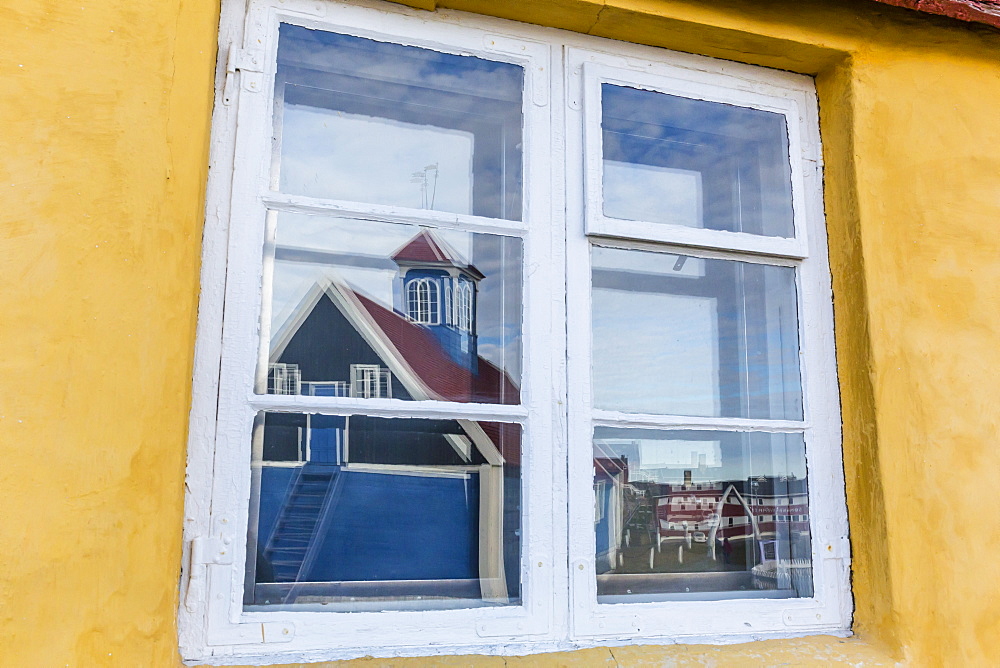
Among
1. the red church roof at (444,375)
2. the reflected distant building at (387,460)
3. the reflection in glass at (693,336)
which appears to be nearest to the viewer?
the reflected distant building at (387,460)

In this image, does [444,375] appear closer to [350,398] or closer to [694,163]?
[350,398]

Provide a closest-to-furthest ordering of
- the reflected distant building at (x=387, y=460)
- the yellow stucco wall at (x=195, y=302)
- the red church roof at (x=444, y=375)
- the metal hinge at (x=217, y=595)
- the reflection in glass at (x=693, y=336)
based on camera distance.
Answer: the yellow stucco wall at (x=195, y=302)
the metal hinge at (x=217, y=595)
the reflected distant building at (x=387, y=460)
the red church roof at (x=444, y=375)
the reflection in glass at (x=693, y=336)

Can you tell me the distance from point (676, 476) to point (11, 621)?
1387 millimetres

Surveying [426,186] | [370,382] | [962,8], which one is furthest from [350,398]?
[962,8]

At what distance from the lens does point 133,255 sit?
57.9 inches

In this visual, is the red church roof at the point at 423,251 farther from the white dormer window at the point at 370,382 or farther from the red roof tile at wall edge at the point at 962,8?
the red roof tile at wall edge at the point at 962,8

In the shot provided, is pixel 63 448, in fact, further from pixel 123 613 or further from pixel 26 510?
pixel 123 613

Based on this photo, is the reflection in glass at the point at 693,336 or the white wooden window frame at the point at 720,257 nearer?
the white wooden window frame at the point at 720,257

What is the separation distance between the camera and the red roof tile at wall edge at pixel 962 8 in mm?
1962

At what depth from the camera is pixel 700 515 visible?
74.6 inches

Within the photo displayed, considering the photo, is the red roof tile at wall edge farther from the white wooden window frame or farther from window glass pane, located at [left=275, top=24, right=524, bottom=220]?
window glass pane, located at [left=275, top=24, right=524, bottom=220]

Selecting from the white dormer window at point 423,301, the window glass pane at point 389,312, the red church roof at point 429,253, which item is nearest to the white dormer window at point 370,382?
the window glass pane at point 389,312

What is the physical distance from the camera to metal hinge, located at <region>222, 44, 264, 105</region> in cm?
171

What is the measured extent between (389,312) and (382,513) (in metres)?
0.44
